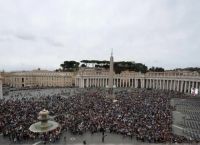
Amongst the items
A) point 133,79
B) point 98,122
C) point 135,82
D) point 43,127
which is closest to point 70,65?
point 133,79

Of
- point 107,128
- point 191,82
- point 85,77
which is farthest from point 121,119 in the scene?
point 85,77

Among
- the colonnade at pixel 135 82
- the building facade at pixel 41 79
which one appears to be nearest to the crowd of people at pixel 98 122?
the colonnade at pixel 135 82

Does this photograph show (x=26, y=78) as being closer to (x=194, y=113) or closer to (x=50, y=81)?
(x=50, y=81)

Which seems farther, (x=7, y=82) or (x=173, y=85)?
(x=7, y=82)

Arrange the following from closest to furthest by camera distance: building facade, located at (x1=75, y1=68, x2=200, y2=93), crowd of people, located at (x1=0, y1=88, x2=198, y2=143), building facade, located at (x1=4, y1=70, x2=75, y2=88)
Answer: crowd of people, located at (x1=0, y1=88, x2=198, y2=143) → building facade, located at (x1=75, y1=68, x2=200, y2=93) → building facade, located at (x1=4, y1=70, x2=75, y2=88)

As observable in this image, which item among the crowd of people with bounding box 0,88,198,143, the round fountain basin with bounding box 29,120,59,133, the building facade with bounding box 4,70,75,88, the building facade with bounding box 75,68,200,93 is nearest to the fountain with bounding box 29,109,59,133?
the round fountain basin with bounding box 29,120,59,133

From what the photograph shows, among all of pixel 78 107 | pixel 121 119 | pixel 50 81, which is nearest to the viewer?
pixel 121 119

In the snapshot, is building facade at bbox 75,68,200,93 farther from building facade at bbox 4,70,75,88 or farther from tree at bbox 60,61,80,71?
tree at bbox 60,61,80,71

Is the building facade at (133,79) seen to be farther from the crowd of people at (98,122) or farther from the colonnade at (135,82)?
the crowd of people at (98,122)

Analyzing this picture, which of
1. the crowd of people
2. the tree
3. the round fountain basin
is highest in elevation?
the tree
